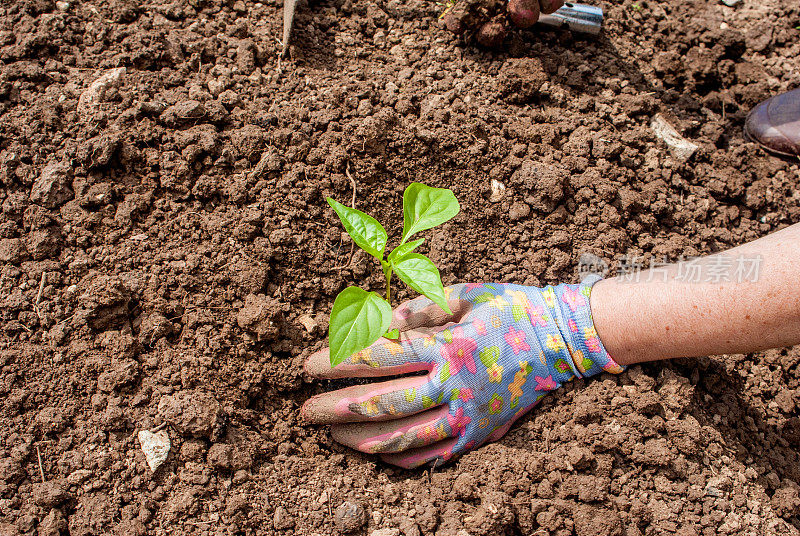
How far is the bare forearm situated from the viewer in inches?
64.5

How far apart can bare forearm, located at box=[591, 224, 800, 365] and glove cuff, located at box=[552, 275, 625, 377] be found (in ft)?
0.10

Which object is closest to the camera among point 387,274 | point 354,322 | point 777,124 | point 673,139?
point 354,322

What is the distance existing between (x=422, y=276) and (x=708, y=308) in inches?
34.7

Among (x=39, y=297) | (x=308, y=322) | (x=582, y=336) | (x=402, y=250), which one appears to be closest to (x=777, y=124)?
(x=582, y=336)

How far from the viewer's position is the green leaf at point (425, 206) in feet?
5.62

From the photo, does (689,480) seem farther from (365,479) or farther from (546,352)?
(365,479)

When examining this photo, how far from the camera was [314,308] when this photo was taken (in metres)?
2.01

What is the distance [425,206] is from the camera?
1.74 meters

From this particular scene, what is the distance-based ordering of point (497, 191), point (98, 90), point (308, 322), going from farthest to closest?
1. point (497, 191)
2. point (98, 90)
3. point (308, 322)

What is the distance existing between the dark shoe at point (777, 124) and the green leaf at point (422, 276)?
5.92 feet

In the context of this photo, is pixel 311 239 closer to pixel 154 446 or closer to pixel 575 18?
pixel 154 446

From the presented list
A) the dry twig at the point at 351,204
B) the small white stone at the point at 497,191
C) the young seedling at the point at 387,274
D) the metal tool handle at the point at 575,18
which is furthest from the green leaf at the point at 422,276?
the metal tool handle at the point at 575,18

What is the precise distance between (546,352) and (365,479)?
71 cm

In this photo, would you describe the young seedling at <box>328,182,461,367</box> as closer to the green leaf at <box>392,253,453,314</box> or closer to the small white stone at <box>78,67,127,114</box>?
the green leaf at <box>392,253,453,314</box>
